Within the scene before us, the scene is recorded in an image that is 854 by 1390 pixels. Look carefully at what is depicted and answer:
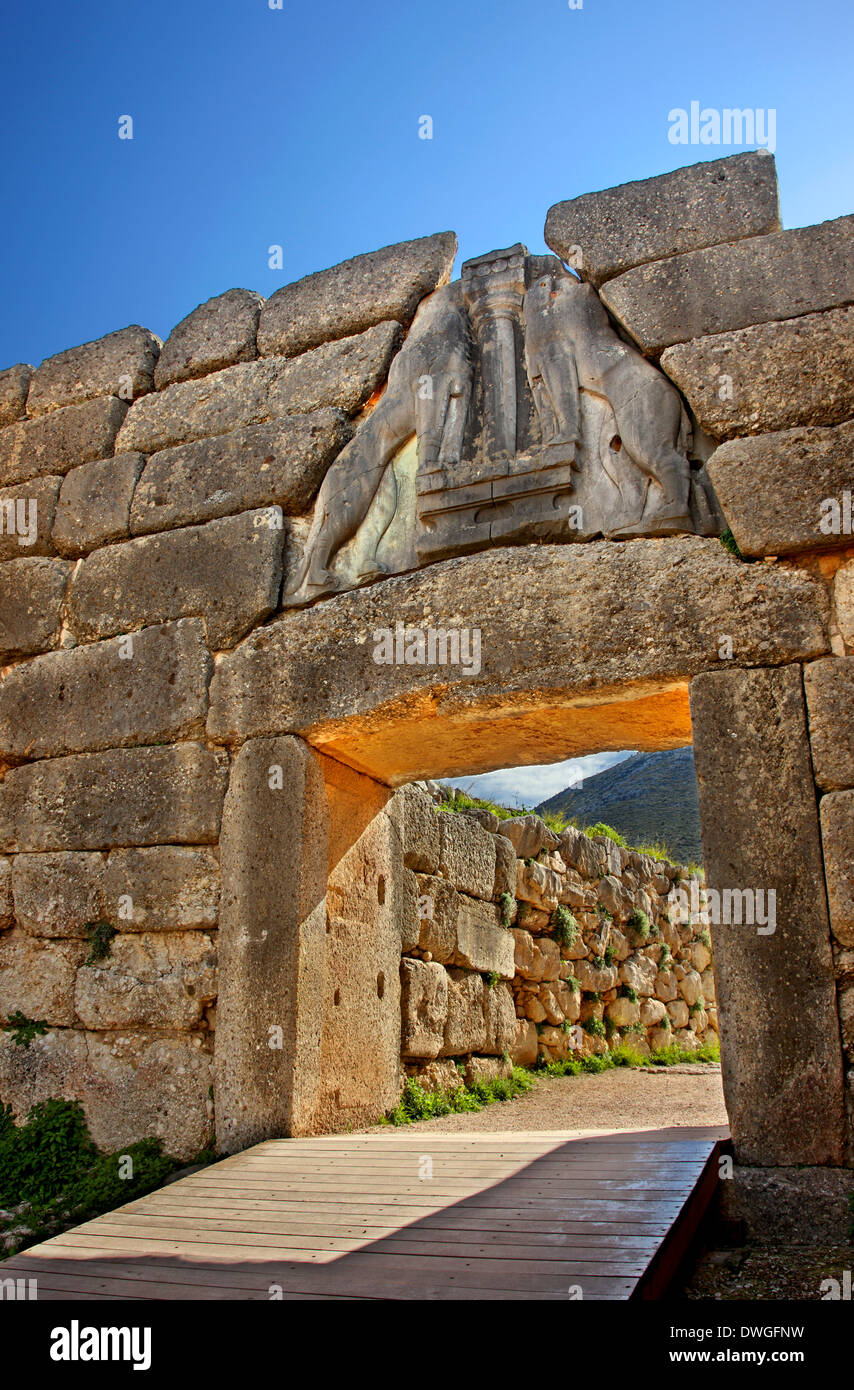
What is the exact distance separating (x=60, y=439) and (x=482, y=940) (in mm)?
3806

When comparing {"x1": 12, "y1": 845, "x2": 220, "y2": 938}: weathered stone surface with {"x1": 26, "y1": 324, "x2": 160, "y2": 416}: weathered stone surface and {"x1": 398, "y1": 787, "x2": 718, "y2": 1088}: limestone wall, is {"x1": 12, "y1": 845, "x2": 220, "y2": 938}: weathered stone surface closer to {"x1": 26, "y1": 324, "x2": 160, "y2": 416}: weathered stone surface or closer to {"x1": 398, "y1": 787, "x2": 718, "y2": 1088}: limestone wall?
{"x1": 398, "y1": 787, "x2": 718, "y2": 1088}: limestone wall

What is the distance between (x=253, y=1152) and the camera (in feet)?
12.3

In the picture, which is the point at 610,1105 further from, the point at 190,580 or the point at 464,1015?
the point at 190,580

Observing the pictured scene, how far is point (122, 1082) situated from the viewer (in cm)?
427

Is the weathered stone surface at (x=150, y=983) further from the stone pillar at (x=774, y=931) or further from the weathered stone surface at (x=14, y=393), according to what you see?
the weathered stone surface at (x=14, y=393)

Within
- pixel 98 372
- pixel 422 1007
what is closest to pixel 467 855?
pixel 422 1007

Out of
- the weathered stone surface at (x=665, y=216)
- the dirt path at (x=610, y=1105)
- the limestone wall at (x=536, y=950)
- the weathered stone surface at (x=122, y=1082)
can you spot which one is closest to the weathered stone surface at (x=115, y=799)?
the weathered stone surface at (x=122, y=1082)

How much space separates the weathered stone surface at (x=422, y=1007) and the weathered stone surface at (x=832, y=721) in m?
2.82

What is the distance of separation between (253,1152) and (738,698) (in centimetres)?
231

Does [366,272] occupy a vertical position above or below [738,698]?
above

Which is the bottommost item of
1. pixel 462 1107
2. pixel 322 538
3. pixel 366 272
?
pixel 462 1107
